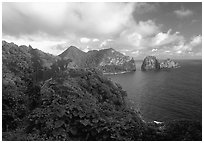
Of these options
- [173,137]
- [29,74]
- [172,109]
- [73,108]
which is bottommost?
[172,109]

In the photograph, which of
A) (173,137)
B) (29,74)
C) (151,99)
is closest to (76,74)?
(29,74)

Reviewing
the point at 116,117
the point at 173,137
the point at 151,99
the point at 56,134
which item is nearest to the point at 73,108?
the point at 56,134

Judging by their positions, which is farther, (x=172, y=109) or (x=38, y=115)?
(x=172, y=109)

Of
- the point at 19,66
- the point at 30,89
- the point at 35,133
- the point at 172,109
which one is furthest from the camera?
the point at 172,109

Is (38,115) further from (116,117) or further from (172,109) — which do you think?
(172,109)

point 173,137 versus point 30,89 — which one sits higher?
point 30,89

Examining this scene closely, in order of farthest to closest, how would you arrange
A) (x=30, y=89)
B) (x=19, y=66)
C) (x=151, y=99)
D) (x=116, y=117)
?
(x=151, y=99) < (x=19, y=66) < (x=30, y=89) < (x=116, y=117)
